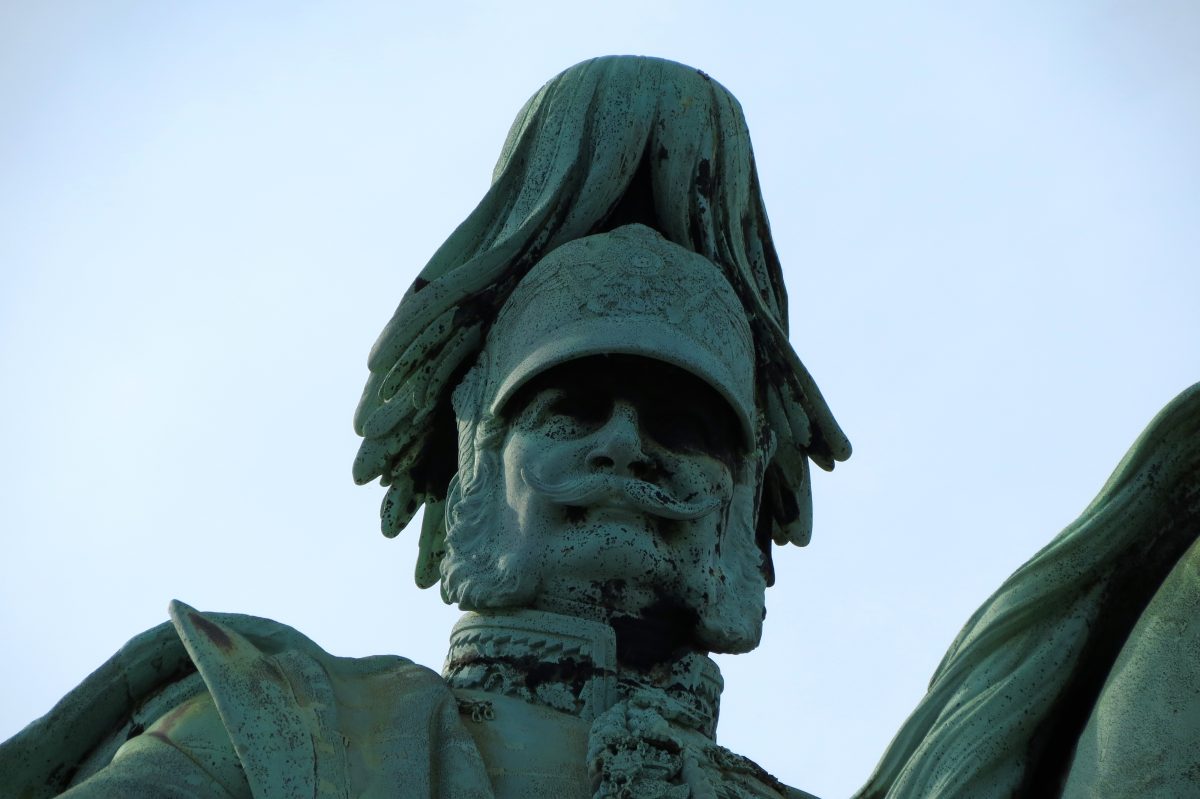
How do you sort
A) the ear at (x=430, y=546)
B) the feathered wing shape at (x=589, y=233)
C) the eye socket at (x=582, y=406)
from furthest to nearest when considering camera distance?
1. the ear at (x=430, y=546)
2. the feathered wing shape at (x=589, y=233)
3. the eye socket at (x=582, y=406)

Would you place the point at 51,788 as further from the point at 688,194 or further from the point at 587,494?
the point at 688,194

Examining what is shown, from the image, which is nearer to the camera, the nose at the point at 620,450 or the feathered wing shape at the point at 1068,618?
the feathered wing shape at the point at 1068,618

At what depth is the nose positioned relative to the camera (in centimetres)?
796

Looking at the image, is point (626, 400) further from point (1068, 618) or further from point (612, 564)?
point (1068, 618)

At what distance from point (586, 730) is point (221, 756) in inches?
43.8

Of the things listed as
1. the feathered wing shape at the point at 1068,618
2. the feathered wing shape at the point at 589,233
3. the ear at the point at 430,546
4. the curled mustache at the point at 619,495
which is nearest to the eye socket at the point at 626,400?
the curled mustache at the point at 619,495

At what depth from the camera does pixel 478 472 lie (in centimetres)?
834

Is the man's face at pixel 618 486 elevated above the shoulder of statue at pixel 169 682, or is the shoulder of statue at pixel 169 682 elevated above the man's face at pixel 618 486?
the man's face at pixel 618 486

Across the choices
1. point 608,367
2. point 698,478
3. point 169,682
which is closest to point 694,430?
point 698,478

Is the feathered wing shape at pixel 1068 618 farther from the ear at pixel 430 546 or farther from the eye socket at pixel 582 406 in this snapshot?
the ear at pixel 430 546

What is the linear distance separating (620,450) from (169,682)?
149 centimetres

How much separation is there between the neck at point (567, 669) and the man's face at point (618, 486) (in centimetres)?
12

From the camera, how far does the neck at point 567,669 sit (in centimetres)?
775

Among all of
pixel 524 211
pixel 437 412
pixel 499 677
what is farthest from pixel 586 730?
pixel 524 211
